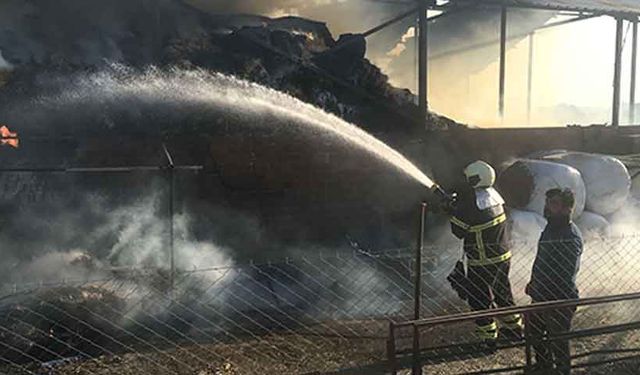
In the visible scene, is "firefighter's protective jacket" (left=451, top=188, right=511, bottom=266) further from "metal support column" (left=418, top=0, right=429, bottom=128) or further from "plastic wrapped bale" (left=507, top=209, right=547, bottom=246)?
"metal support column" (left=418, top=0, right=429, bottom=128)

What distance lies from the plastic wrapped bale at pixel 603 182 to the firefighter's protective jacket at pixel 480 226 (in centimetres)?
368

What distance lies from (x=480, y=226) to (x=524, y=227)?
2.40 meters

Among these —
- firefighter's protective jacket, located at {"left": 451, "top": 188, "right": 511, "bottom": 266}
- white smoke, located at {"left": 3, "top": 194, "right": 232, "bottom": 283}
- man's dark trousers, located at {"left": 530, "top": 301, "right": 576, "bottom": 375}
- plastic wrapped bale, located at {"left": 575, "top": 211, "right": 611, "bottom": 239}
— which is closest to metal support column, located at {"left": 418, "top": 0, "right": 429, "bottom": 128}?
plastic wrapped bale, located at {"left": 575, "top": 211, "right": 611, "bottom": 239}

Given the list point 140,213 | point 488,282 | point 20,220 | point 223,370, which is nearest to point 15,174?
point 20,220

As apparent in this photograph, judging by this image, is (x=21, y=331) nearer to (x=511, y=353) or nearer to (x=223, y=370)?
(x=223, y=370)

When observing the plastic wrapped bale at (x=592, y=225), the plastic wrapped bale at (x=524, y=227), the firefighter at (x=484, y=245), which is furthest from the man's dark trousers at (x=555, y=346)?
the plastic wrapped bale at (x=592, y=225)

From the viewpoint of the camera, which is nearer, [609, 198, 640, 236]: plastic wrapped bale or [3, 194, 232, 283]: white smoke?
[3, 194, 232, 283]: white smoke

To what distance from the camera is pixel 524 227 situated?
22.7ft

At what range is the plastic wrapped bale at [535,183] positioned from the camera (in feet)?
23.8

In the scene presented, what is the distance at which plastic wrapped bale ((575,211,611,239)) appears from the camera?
7.67m

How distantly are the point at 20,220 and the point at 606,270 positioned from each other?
6628mm

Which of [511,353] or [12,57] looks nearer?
[511,353]

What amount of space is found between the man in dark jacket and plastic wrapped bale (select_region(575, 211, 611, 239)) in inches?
149

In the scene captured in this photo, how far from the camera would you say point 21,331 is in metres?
4.88
